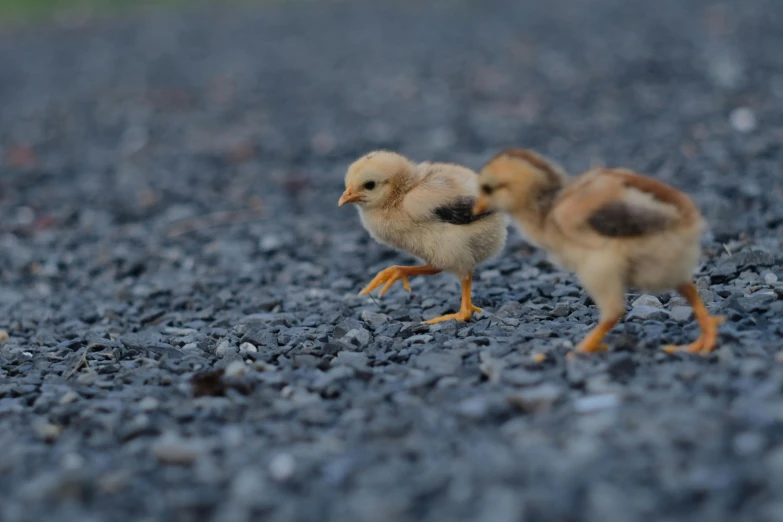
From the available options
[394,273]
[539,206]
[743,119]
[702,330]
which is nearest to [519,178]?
[539,206]

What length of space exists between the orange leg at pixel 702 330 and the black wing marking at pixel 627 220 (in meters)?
0.47

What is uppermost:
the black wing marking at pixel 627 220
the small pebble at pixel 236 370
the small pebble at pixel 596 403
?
the black wing marking at pixel 627 220

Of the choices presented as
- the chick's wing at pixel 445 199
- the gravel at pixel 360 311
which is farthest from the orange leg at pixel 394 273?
the chick's wing at pixel 445 199

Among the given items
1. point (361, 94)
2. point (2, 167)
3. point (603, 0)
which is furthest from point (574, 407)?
point (603, 0)

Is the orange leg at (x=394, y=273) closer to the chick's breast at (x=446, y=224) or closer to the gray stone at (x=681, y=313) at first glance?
the chick's breast at (x=446, y=224)

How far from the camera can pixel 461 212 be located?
20.0 ft

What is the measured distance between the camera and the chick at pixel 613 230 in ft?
14.8

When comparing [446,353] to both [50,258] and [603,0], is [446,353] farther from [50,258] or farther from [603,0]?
[603,0]

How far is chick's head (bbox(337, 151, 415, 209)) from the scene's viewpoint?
20.8ft

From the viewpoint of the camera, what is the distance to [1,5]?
29.3m

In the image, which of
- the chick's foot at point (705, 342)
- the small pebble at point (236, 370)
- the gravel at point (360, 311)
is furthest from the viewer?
the small pebble at point (236, 370)

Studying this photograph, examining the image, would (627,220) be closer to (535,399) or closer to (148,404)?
(535,399)

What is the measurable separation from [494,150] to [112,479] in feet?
29.4

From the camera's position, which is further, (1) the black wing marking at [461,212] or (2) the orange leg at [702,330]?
(1) the black wing marking at [461,212]
